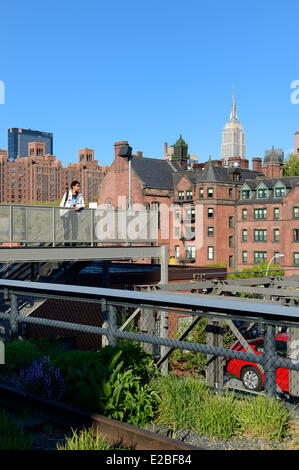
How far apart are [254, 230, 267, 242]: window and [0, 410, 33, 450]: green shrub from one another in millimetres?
67964

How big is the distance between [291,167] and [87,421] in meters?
100

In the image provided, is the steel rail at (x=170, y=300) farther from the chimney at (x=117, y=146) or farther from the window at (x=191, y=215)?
the chimney at (x=117, y=146)

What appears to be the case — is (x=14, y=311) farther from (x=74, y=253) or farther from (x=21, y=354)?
(x=74, y=253)

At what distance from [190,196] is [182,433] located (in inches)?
2809

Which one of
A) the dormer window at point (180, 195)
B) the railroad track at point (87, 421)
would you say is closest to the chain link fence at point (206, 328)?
the railroad track at point (87, 421)

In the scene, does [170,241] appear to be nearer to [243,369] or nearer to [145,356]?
[243,369]

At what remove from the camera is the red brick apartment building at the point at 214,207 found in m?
70.6

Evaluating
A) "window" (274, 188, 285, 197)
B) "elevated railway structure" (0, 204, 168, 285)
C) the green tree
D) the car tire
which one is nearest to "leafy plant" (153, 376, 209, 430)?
the car tire

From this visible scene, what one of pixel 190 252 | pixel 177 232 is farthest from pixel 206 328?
pixel 177 232

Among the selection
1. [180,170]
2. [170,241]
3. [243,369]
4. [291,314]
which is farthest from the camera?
[180,170]

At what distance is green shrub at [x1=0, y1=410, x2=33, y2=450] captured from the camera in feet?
16.3

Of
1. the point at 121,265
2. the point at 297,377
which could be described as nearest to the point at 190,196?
the point at 121,265

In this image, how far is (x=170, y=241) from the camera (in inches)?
2992

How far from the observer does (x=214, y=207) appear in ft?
243
